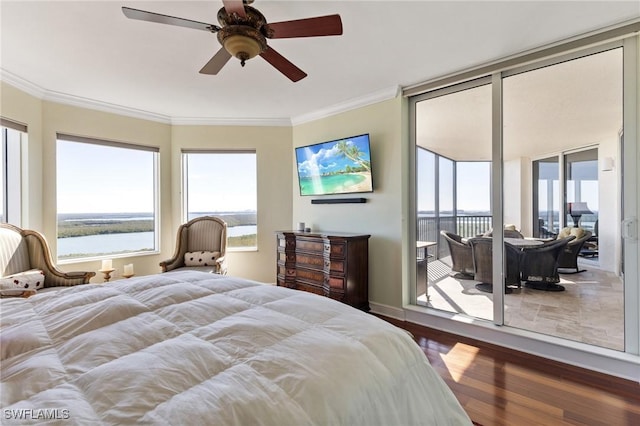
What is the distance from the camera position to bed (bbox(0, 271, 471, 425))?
2.39 feet

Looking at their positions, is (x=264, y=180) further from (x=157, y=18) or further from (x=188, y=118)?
(x=157, y=18)

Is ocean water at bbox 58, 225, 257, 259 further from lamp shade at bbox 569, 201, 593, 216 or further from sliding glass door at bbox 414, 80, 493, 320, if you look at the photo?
lamp shade at bbox 569, 201, 593, 216

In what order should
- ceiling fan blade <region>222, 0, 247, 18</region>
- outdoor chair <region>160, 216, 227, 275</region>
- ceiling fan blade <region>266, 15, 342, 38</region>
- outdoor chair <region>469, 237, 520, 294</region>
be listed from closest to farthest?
1. ceiling fan blade <region>222, 0, 247, 18</region>
2. ceiling fan blade <region>266, 15, 342, 38</region>
3. outdoor chair <region>469, 237, 520, 294</region>
4. outdoor chair <region>160, 216, 227, 275</region>

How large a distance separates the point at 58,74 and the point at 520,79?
454 cm

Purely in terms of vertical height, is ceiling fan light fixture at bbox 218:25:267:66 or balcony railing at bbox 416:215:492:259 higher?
ceiling fan light fixture at bbox 218:25:267:66

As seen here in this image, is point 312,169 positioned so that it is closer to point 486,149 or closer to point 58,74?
point 486,149

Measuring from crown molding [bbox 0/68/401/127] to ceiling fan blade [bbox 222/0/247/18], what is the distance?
2.17 metres

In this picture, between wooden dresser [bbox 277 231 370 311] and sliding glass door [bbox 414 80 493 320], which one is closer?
sliding glass door [bbox 414 80 493 320]

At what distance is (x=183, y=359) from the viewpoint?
0.91 m

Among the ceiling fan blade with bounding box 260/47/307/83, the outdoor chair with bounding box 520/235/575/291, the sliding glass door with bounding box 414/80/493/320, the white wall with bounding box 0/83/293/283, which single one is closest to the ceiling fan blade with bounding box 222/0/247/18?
the ceiling fan blade with bounding box 260/47/307/83

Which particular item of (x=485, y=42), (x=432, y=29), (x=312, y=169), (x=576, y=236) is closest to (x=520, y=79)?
(x=485, y=42)

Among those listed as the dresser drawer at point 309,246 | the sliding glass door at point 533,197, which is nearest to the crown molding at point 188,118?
the sliding glass door at point 533,197

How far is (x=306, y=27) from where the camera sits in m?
1.78

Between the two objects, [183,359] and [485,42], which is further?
[485,42]
